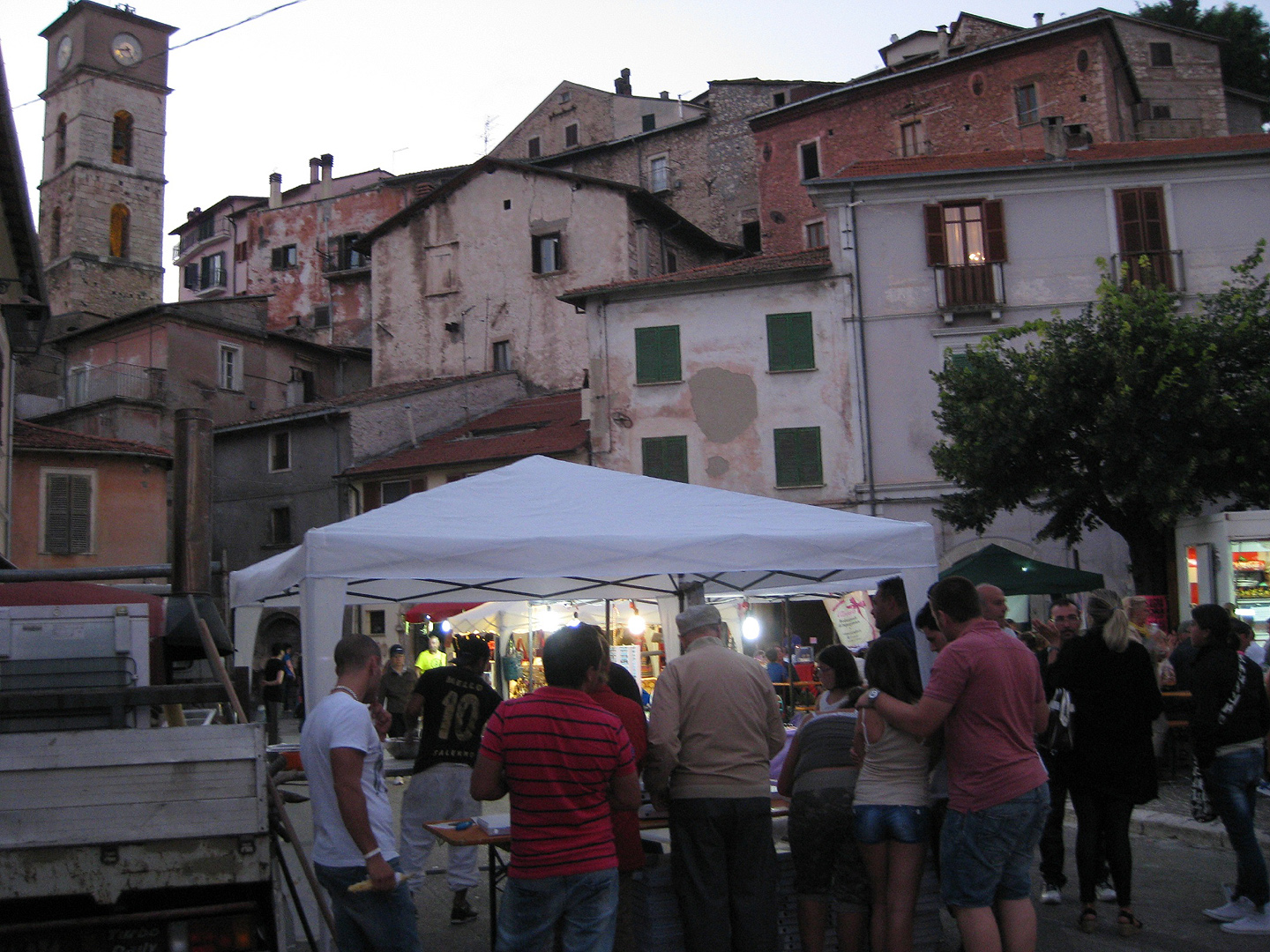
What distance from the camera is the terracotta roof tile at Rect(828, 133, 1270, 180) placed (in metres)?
23.5

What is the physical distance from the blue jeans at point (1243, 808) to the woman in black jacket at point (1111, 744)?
0.41m

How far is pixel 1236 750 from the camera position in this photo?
5949 millimetres

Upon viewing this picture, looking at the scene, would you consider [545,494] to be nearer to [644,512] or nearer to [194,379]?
[644,512]

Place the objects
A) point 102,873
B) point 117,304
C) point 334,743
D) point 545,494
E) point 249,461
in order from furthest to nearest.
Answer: point 117,304
point 249,461
point 545,494
point 334,743
point 102,873

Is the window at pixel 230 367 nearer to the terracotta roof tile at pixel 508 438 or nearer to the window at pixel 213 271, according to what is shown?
Answer: the terracotta roof tile at pixel 508 438

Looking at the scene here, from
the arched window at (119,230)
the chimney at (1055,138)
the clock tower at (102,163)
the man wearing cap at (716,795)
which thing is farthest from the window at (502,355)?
the man wearing cap at (716,795)

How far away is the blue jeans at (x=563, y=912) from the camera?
395cm

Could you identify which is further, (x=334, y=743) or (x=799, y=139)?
(x=799, y=139)

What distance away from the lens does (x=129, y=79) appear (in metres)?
45.4

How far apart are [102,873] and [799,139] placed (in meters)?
35.6

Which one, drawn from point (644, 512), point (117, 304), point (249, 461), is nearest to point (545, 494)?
point (644, 512)

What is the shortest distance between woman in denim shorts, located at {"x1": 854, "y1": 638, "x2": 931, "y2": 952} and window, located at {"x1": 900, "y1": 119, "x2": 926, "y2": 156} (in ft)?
105

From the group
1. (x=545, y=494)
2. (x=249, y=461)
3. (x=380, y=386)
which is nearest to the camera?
(x=545, y=494)

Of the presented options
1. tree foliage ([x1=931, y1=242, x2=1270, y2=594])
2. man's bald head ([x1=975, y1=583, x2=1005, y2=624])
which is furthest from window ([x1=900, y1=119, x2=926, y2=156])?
man's bald head ([x1=975, y1=583, x2=1005, y2=624])
